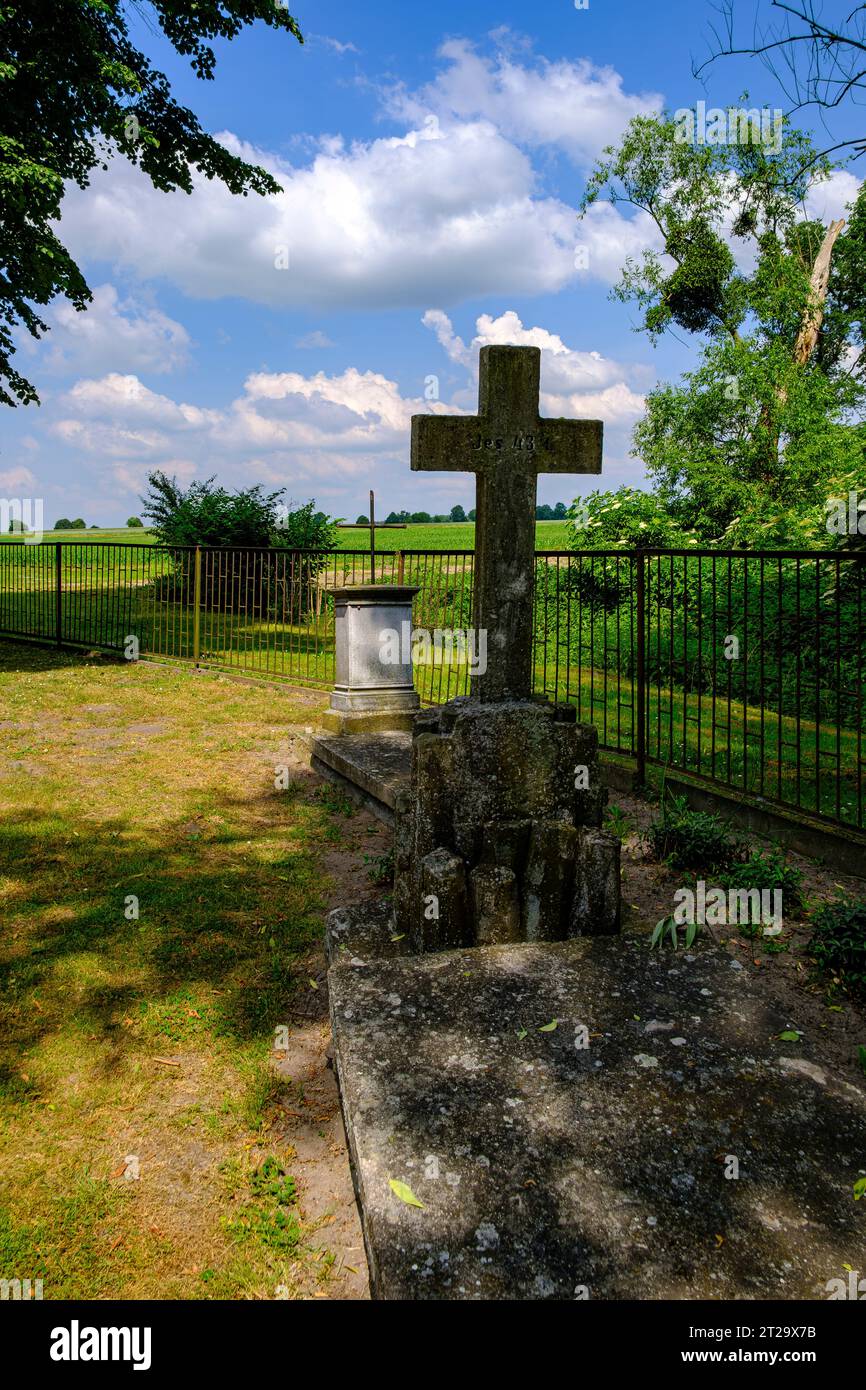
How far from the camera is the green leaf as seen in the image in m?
1.95

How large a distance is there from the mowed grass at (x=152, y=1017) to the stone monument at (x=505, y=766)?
928mm

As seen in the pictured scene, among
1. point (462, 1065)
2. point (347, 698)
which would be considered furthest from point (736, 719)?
point (462, 1065)

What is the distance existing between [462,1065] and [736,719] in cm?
699

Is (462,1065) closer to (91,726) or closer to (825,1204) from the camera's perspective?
(825,1204)

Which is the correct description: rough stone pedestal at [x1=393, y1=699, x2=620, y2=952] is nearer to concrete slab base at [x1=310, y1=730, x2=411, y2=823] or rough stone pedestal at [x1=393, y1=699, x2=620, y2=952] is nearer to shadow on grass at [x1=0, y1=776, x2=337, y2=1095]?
shadow on grass at [x1=0, y1=776, x2=337, y2=1095]

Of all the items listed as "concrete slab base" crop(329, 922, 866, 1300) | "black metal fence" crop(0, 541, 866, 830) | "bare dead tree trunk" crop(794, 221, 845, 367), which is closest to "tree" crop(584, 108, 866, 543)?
"bare dead tree trunk" crop(794, 221, 845, 367)

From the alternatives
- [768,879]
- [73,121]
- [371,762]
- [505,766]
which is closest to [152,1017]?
[505,766]

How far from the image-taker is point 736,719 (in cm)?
867

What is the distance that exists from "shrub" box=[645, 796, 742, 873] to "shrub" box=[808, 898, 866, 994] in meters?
0.87

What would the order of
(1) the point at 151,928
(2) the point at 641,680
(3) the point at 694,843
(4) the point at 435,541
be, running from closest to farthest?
1. (1) the point at 151,928
2. (3) the point at 694,843
3. (2) the point at 641,680
4. (4) the point at 435,541

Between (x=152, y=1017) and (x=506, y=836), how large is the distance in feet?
5.27

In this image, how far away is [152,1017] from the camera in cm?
344

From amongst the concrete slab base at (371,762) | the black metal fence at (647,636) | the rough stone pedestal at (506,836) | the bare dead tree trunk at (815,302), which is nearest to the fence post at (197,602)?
the black metal fence at (647,636)

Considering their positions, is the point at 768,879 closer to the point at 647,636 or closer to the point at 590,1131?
the point at 590,1131
